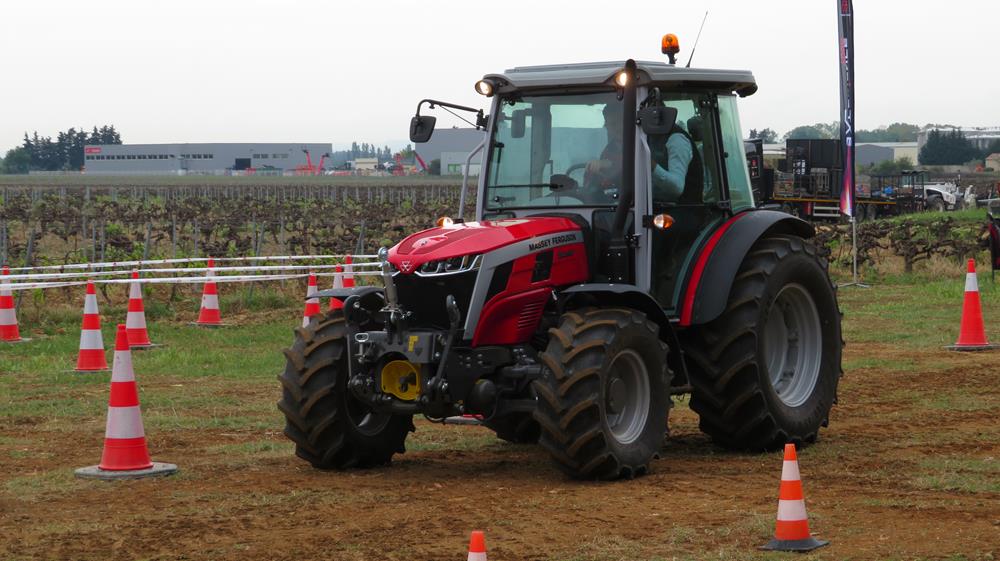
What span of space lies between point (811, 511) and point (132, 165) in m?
167

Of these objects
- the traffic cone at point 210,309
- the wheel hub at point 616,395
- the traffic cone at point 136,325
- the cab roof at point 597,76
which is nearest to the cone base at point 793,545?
the wheel hub at point 616,395

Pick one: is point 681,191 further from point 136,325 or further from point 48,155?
point 48,155

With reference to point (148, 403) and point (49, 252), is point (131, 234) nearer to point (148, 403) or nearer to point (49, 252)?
point (49, 252)

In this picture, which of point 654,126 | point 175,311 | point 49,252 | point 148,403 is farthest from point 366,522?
point 49,252

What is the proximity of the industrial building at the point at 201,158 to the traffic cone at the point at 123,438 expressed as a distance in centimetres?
15718

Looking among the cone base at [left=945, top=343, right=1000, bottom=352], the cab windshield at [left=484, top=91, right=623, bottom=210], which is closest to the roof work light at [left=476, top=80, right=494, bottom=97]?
the cab windshield at [left=484, top=91, right=623, bottom=210]

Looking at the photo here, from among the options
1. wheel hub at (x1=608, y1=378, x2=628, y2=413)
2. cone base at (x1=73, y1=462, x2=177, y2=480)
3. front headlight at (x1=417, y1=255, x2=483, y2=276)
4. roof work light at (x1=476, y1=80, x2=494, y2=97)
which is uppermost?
roof work light at (x1=476, y1=80, x2=494, y2=97)

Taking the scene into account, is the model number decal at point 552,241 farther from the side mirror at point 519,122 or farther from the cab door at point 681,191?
the side mirror at point 519,122

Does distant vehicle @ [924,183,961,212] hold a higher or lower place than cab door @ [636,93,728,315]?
lower

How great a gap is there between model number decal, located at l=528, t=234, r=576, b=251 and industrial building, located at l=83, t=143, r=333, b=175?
157514mm

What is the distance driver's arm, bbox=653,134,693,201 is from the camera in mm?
8945

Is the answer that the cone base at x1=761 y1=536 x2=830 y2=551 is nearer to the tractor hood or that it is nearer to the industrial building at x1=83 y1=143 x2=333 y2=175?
the tractor hood

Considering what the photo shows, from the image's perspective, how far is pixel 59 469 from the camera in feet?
28.6

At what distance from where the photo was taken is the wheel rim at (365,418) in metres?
8.59
